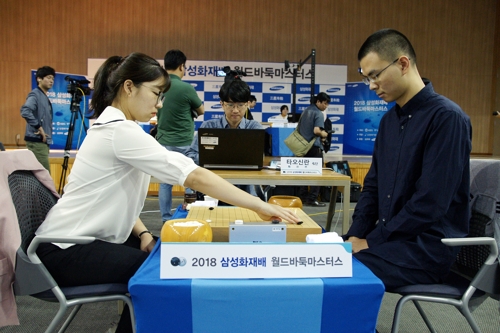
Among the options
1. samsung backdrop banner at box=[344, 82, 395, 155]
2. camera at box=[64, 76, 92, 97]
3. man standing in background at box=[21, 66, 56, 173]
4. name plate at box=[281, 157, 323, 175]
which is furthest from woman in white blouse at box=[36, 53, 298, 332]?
samsung backdrop banner at box=[344, 82, 395, 155]

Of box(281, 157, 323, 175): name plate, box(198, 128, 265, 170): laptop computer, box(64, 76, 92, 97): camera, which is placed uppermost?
box(64, 76, 92, 97): camera

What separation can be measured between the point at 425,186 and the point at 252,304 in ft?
2.17

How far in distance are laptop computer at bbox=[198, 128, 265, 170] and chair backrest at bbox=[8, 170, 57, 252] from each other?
0.89 m

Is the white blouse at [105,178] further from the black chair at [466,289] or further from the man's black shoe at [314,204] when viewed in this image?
the man's black shoe at [314,204]

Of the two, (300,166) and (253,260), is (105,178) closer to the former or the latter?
(253,260)

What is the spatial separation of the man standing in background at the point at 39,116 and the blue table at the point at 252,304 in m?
4.07

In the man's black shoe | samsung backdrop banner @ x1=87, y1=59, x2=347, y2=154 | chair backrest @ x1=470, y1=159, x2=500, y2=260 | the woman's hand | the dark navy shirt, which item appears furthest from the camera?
samsung backdrop banner @ x1=87, y1=59, x2=347, y2=154

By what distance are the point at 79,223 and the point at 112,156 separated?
208 mm

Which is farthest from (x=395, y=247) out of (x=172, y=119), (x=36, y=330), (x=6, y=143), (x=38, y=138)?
(x=6, y=143)

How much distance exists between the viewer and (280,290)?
2.62 feet

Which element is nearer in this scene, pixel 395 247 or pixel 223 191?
pixel 223 191

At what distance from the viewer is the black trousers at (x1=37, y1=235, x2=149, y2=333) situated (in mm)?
1152

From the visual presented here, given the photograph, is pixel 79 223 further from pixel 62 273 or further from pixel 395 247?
pixel 395 247

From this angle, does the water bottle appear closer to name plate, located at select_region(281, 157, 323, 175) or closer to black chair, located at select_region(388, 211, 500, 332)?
name plate, located at select_region(281, 157, 323, 175)
